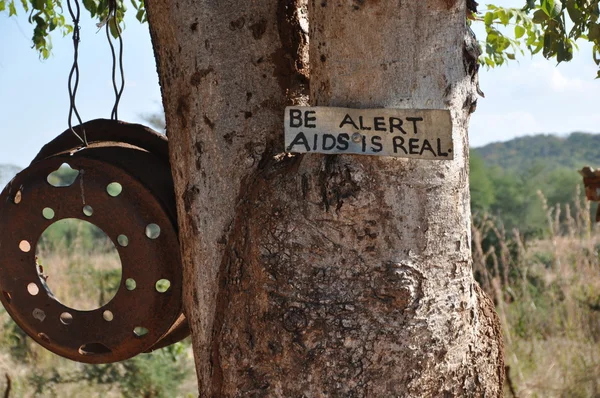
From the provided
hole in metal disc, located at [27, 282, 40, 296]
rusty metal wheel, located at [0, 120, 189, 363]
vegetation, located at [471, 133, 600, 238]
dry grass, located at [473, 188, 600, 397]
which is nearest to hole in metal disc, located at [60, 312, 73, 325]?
rusty metal wheel, located at [0, 120, 189, 363]

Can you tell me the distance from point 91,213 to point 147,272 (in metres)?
0.23

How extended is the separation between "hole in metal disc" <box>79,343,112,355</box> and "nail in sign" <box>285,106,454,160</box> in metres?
0.92

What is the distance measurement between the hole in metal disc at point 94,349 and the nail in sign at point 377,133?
36.1 inches

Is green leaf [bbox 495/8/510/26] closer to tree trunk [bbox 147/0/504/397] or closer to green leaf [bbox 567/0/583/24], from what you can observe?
green leaf [bbox 567/0/583/24]

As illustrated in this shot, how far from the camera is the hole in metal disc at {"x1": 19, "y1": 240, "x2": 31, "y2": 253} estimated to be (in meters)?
2.18

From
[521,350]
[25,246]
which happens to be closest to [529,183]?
[521,350]

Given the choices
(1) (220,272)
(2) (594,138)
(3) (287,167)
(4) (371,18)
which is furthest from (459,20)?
(2) (594,138)

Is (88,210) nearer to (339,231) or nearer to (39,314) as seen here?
(39,314)

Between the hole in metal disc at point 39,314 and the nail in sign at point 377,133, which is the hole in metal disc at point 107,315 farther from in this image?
the nail in sign at point 377,133

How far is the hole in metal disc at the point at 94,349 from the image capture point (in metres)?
2.18

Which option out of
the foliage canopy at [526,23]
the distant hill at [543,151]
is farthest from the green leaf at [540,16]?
the distant hill at [543,151]

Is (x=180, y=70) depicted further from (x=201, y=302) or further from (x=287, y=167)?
(x=201, y=302)

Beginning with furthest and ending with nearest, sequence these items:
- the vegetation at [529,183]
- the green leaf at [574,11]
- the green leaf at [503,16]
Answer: the vegetation at [529,183]
the green leaf at [503,16]
the green leaf at [574,11]

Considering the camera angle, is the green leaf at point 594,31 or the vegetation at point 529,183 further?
the vegetation at point 529,183
